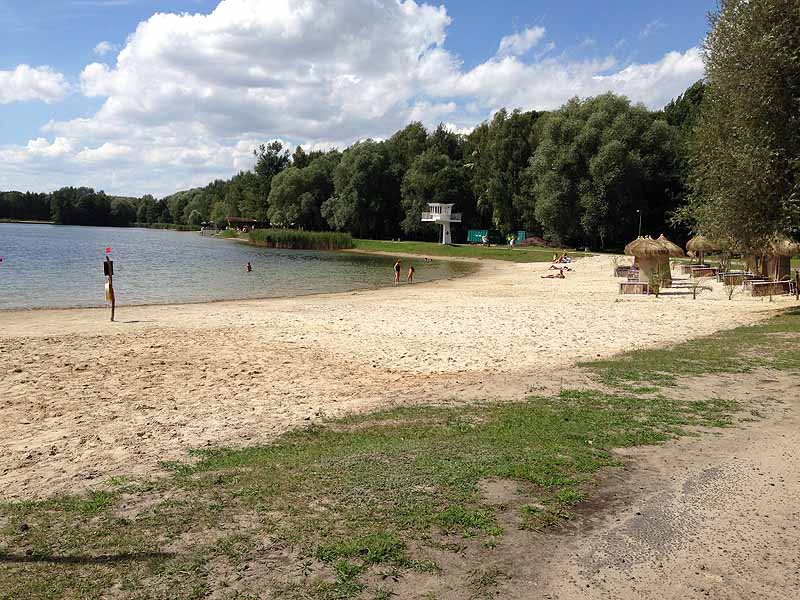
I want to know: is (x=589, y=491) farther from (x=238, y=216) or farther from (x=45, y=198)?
(x=45, y=198)

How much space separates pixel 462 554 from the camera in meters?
4.32

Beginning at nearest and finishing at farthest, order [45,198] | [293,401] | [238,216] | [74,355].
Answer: [293,401] → [74,355] → [238,216] → [45,198]

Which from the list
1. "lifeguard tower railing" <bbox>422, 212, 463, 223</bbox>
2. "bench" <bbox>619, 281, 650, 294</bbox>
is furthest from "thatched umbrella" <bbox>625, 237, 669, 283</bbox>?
"lifeguard tower railing" <bbox>422, 212, 463, 223</bbox>

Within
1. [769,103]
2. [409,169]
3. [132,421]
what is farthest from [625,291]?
[409,169]

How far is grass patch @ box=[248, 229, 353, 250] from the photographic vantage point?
86250mm

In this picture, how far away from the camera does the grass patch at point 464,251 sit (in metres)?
60.7

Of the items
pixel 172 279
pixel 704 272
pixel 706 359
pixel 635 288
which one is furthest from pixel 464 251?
pixel 706 359

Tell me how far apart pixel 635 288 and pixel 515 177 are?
51.5 meters

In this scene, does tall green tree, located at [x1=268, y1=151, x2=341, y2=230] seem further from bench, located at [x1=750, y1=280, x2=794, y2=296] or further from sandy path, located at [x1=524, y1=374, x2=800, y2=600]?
sandy path, located at [x1=524, y1=374, x2=800, y2=600]

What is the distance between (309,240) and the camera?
287 ft

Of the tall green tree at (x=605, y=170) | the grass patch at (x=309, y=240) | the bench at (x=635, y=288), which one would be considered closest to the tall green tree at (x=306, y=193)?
the grass patch at (x=309, y=240)

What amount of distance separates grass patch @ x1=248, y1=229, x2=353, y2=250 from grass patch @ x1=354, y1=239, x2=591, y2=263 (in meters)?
2.05

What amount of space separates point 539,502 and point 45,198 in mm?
226208

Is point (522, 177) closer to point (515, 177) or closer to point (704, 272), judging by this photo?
point (515, 177)
